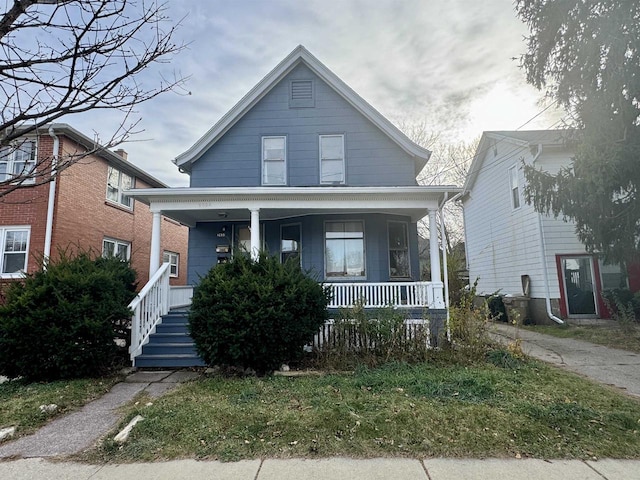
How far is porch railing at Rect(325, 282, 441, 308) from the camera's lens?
7.76 meters

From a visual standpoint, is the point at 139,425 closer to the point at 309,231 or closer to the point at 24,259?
the point at 309,231

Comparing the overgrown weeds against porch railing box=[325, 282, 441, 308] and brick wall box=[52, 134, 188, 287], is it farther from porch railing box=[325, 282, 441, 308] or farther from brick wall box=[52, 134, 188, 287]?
brick wall box=[52, 134, 188, 287]

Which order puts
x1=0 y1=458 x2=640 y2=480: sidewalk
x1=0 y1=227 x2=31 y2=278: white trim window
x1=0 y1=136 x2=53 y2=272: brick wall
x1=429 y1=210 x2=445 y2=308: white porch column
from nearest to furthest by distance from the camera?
x1=0 y1=458 x2=640 y2=480: sidewalk < x1=429 y1=210 x2=445 y2=308: white porch column < x1=0 y1=136 x2=53 y2=272: brick wall < x1=0 y1=227 x2=31 y2=278: white trim window

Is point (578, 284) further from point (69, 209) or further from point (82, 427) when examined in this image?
point (69, 209)

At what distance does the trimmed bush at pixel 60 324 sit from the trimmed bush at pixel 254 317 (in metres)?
1.56

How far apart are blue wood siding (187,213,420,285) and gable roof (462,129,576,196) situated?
7.41 ft

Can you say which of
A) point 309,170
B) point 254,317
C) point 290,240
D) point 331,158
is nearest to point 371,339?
point 254,317

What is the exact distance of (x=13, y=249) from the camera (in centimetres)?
1063

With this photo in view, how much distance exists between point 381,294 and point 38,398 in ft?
19.8

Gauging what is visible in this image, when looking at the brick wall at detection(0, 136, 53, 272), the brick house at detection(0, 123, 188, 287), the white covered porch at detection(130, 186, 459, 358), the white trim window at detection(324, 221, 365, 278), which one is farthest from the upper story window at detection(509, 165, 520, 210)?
the brick wall at detection(0, 136, 53, 272)

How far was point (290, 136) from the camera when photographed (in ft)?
34.3

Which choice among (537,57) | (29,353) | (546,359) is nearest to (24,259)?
(29,353)

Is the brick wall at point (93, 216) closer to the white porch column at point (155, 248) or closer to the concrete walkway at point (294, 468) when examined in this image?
the white porch column at point (155, 248)

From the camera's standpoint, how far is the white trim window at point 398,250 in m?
9.91
